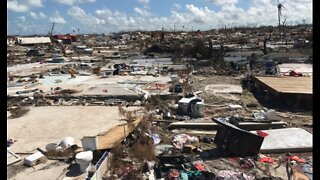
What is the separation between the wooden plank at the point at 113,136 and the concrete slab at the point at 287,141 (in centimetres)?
372

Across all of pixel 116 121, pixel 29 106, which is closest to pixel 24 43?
pixel 29 106

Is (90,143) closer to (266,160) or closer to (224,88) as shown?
(266,160)

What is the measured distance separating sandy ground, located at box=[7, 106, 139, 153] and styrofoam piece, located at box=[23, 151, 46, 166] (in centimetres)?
97

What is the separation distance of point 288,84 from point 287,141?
6118 mm

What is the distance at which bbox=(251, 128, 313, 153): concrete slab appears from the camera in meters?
8.93

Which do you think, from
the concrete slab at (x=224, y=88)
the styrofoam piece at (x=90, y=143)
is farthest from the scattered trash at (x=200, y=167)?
the concrete slab at (x=224, y=88)

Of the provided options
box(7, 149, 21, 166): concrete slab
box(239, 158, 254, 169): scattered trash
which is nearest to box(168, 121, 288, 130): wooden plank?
box(239, 158, 254, 169): scattered trash

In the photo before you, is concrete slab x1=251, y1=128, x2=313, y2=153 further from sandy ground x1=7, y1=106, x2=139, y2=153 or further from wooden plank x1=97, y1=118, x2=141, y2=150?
sandy ground x1=7, y1=106, x2=139, y2=153

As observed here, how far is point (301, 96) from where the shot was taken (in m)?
13.2

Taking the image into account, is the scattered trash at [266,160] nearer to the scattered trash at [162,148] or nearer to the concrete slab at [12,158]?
the scattered trash at [162,148]

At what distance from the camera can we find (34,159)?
8.58m

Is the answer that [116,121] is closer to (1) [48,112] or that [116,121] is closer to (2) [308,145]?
(1) [48,112]

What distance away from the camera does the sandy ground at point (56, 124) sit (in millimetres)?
10445
